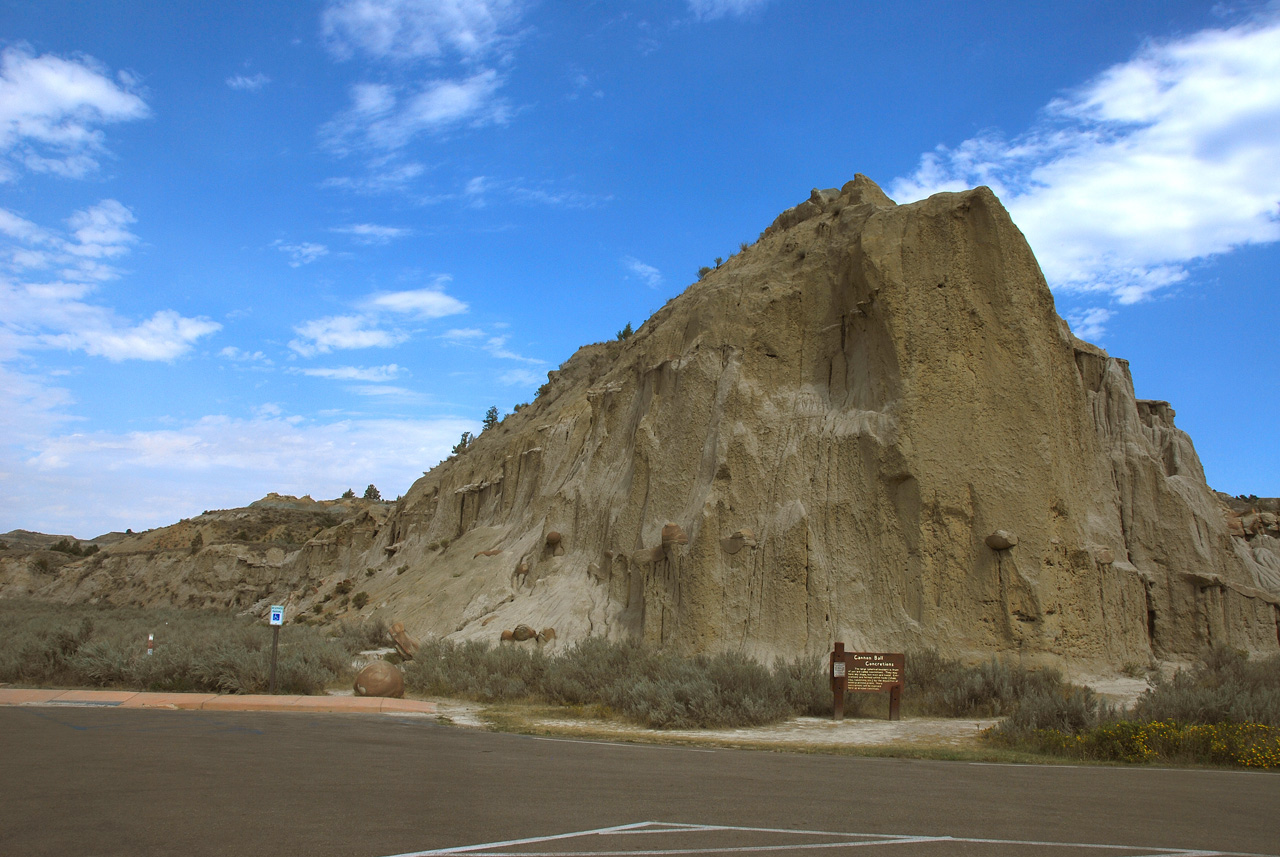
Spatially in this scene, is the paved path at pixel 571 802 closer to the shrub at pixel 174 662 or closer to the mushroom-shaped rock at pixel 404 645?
the shrub at pixel 174 662

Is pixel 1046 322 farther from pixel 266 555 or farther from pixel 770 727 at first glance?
pixel 266 555

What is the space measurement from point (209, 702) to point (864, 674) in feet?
36.7

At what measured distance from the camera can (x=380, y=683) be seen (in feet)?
54.6

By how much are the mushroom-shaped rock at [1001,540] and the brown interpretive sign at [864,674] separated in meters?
4.81

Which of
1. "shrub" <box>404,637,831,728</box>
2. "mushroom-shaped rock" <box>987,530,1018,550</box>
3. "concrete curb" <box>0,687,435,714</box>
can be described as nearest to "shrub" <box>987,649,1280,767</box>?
"shrub" <box>404,637,831,728</box>

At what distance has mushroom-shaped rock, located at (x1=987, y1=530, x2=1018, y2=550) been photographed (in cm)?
1745

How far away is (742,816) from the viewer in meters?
A: 6.71

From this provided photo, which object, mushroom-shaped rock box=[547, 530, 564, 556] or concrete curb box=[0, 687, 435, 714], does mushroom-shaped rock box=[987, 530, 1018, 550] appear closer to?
concrete curb box=[0, 687, 435, 714]

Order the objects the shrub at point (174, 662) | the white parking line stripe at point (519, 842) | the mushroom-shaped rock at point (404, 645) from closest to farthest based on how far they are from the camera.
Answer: the white parking line stripe at point (519, 842) < the shrub at point (174, 662) < the mushroom-shaped rock at point (404, 645)

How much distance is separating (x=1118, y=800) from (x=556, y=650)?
52.9 feet

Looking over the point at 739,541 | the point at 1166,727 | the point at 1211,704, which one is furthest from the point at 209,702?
the point at 1211,704

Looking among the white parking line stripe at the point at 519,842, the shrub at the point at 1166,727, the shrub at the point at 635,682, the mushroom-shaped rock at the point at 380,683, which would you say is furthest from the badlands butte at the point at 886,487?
the white parking line stripe at the point at 519,842

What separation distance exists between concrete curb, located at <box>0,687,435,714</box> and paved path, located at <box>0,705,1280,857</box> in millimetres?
3817

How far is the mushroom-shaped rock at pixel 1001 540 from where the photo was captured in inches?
687
